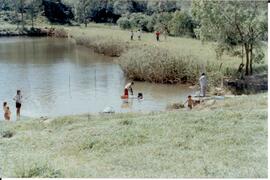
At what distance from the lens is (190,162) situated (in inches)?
460

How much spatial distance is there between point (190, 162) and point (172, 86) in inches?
803

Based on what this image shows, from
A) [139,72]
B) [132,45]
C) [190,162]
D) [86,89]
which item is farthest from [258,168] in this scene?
[132,45]

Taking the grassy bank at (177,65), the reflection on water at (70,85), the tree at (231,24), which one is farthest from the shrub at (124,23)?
the tree at (231,24)

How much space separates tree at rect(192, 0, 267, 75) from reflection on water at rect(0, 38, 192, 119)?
3.75 meters

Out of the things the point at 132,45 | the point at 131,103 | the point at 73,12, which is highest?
the point at 73,12

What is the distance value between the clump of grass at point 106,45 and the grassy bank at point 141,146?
90.3ft

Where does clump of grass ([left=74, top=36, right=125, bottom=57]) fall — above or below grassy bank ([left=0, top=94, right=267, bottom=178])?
above

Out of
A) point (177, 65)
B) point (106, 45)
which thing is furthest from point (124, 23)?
point (177, 65)

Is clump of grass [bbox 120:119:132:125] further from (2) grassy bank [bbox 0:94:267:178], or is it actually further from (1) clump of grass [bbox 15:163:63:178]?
(1) clump of grass [bbox 15:163:63:178]

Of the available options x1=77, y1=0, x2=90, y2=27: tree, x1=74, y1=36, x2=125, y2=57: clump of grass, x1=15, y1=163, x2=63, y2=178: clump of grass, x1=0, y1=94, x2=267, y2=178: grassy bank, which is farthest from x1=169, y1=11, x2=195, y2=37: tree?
x1=15, y1=163, x2=63, y2=178: clump of grass

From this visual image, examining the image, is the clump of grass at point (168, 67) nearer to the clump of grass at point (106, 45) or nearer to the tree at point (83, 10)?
the clump of grass at point (106, 45)

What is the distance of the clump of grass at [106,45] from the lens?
1813 inches

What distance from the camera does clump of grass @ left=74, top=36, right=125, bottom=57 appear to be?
151 feet

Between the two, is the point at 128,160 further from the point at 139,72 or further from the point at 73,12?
the point at 73,12
